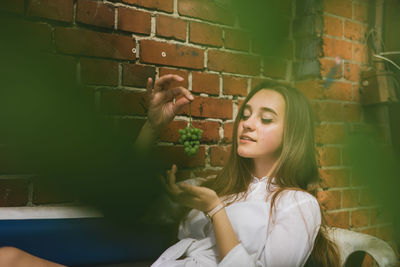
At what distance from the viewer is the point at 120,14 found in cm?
104

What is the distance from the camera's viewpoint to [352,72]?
1358 mm

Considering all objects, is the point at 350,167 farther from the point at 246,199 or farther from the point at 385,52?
the point at 246,199

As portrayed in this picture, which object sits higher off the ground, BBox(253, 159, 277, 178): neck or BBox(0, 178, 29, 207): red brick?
BBox(253, 159, 277, 178): neck

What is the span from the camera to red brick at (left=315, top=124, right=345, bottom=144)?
1.30 metres

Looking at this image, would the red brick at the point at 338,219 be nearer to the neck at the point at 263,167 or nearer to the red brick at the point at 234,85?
the neck at the point at 263,167

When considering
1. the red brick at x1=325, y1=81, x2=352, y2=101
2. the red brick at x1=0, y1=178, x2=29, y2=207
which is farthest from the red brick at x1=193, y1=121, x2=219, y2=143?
the red brick at x1=0, y1=178, x2=29, y2=207

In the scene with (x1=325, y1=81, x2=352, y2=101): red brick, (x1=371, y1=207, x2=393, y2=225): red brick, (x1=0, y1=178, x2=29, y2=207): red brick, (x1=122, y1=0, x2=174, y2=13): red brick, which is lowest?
(x1=371, y1=207, x2=393, y2=225): red brick

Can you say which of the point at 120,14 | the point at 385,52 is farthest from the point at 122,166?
the point at 385,52

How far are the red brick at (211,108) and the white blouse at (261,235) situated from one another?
0.34 meters

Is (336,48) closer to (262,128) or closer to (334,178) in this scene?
(334,178)

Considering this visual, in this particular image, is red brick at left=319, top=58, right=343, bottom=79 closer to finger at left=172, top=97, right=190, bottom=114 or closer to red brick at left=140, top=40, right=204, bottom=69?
red brick at left=140, top=40, right=204, bottom=69

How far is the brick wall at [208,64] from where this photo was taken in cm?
98

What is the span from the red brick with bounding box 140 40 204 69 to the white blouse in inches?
19.5

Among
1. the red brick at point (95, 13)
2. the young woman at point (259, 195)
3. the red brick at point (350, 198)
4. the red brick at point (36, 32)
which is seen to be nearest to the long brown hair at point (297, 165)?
the young woman at point (259, 195)
